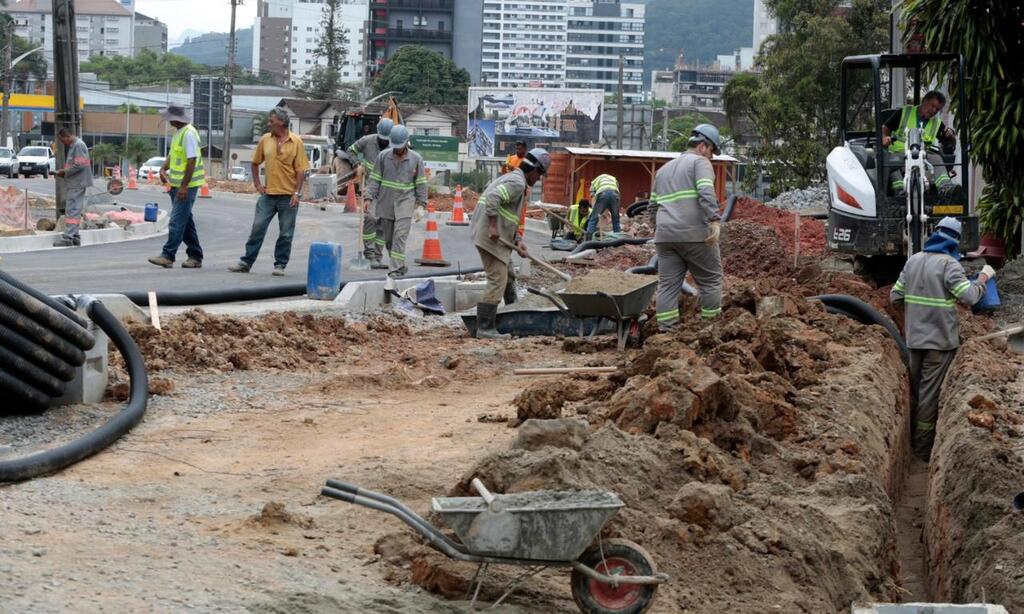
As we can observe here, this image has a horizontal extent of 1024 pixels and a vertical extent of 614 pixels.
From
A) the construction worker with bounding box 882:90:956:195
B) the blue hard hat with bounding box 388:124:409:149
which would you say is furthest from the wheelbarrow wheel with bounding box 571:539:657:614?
the blue hard hat with bounding box 388:124:409:149

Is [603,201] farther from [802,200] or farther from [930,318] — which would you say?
[802,200]

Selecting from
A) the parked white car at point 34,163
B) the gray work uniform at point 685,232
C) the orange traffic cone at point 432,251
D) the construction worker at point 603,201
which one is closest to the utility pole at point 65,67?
the orange traffic cone at point 432,251

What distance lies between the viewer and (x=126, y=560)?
16.2 ft

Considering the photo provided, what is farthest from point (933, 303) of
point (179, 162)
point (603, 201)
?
point (603, 201)

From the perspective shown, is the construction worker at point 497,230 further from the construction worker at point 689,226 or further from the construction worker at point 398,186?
the construction worker at point 398,186

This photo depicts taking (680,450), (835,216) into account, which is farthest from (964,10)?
(680,450)

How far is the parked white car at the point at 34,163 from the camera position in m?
63.1

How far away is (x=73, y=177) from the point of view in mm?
19766

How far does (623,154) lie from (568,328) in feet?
73.2

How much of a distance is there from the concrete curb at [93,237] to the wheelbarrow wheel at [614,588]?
15741 millimetres

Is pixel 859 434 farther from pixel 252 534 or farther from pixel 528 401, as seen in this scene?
pixel 252 534

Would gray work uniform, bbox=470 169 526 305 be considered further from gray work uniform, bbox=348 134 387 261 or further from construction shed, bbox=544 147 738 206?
construction shed, bbox=544 147 738 206

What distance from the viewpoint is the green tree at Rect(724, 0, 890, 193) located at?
43469 millimetres

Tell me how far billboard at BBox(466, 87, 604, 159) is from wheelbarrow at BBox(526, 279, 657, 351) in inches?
2657
